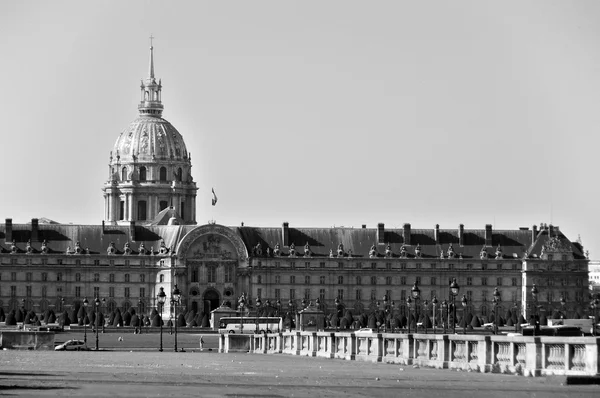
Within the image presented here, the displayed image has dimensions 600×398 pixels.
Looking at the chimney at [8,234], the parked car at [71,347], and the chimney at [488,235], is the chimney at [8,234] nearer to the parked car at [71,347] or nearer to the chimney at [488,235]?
the chimney at [488,235]

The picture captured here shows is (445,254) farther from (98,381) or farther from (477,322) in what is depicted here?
(98,381)

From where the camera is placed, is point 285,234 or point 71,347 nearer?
point 71,347

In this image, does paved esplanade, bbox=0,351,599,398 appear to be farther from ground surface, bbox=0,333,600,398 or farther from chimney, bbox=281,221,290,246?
chimney, bbox=281,221,290,246

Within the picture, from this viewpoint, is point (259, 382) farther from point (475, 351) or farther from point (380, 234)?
point (380, 234)

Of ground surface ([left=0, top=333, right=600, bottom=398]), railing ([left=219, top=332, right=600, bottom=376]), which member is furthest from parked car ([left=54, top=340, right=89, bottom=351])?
ground surface ([left=0, top=333, right=600, bottom=398])

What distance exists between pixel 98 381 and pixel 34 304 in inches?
5887

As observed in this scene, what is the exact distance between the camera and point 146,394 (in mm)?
36688

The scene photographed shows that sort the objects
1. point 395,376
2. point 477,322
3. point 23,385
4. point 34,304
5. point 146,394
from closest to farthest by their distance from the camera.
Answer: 1. point 146,394
2. point 23,385
3. point 395,376
4. point 477,322
5. point 34,304

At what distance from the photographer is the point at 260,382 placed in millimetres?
42156

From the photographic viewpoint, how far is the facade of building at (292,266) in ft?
629

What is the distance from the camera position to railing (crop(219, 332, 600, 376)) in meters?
42.7

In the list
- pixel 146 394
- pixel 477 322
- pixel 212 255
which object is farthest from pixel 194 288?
pixel 146 394

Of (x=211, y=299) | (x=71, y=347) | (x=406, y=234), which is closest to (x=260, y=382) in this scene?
(x=71, y=347)

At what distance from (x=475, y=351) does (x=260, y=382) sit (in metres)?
8.69
